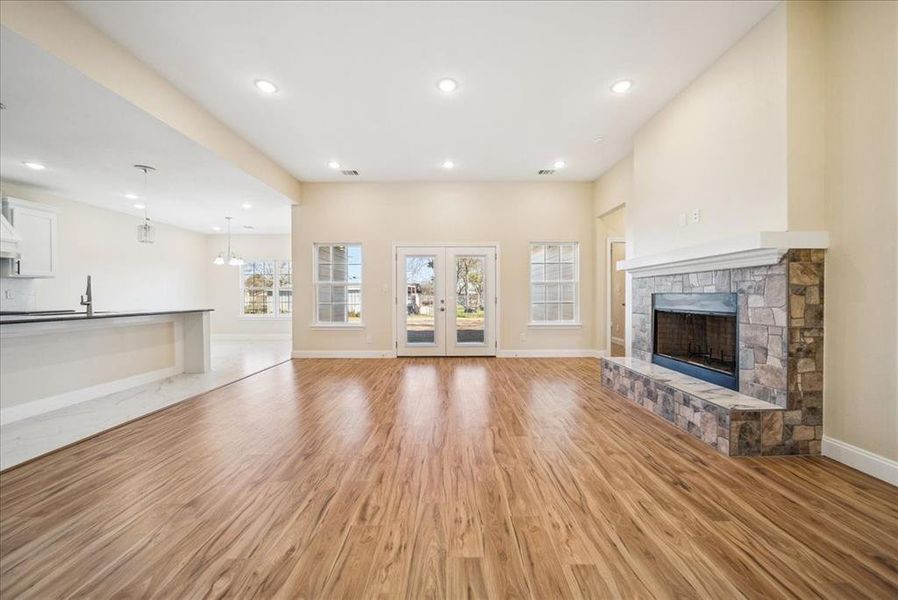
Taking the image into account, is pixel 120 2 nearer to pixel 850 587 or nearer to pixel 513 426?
pixel 513 426

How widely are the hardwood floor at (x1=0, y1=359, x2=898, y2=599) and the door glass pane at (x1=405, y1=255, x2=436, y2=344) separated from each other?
11.1ft

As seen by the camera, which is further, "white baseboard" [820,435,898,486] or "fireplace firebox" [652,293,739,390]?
"fireplace firebox" [652,293,739,390]

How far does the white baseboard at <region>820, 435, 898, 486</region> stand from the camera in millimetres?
2057

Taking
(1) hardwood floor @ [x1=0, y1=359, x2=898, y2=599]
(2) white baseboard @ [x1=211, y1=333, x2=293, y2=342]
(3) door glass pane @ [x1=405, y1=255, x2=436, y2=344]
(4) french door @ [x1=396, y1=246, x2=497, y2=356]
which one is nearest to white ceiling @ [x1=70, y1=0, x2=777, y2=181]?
(4) french door @ [x1=396, y1=246, x2=497, y2=356]

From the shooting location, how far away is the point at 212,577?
54.5 inches

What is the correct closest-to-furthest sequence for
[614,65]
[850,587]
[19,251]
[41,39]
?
[850,587] < [41,39] < [614,65] < [19,251]

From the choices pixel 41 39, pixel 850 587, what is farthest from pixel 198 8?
pixel 850 587

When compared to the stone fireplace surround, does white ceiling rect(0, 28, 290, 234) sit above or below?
above

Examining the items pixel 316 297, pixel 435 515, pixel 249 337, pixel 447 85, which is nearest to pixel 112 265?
pixel 249 337

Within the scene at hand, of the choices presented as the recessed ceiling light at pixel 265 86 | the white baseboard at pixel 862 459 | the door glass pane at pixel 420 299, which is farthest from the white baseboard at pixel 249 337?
the white baseboard at pixel 862 459

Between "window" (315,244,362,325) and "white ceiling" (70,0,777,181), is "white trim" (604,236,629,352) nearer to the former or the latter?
"white ceiling" (70,0,777,181)

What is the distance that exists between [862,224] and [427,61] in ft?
10.9

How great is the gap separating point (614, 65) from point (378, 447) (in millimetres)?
3787

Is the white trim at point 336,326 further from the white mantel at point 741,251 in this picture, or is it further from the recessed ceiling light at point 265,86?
the white mantel at point 741,251
